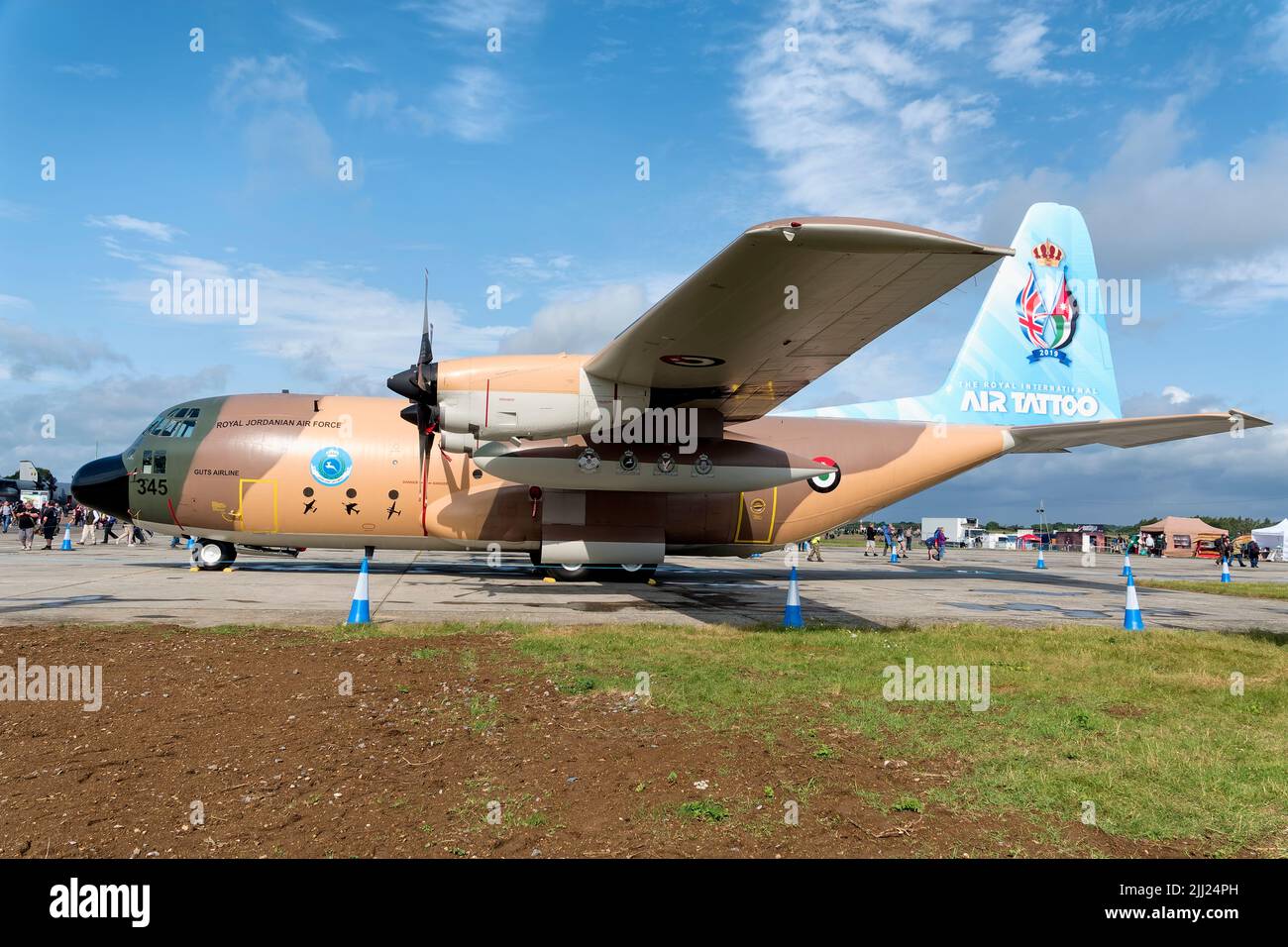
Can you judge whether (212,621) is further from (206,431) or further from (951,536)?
(951,536)

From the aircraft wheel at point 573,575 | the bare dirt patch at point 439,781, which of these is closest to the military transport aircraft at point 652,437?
the aircraft wheel at point 573,575

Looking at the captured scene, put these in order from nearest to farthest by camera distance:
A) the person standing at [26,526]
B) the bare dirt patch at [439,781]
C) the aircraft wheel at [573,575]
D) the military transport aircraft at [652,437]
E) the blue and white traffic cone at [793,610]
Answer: the bare dirt patch at [439,781] < the blue and white traffic cone at [793,610] < the military transport aircraft at [652,437] < the aircraft wheel at [573,575] < the person standing at [26,526]

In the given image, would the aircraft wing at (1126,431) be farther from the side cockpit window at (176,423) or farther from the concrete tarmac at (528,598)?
the side cockpit window at (176,423)

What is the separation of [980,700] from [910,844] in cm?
313

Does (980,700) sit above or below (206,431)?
below

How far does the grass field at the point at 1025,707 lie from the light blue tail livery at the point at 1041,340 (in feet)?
31.6

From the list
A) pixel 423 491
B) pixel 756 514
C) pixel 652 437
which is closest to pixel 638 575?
pixel 756 514

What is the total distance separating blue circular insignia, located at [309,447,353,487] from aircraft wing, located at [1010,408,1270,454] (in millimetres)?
15335

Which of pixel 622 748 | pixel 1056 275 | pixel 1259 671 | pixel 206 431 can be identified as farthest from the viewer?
pixel 1056 275

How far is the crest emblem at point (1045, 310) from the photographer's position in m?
19.0

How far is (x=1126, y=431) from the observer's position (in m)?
16.1

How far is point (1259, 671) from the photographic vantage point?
7.48m
